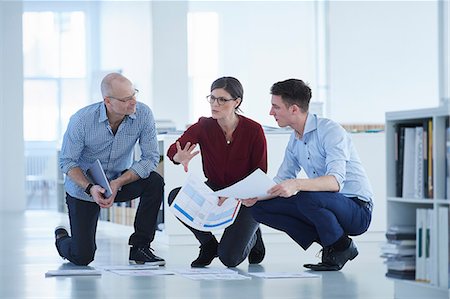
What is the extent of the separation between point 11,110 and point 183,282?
9.46 meters

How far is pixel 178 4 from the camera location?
11.9 metres

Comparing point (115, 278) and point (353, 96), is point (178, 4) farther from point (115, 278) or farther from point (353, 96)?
point (115, 278)

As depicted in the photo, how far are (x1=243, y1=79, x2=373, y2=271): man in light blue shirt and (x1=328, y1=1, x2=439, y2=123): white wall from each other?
8004 millimetres

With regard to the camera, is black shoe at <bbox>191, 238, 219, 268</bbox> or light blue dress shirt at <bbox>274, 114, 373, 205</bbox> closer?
light blue dress shirt at <bbox>274, 114, 373, 205</bbox>

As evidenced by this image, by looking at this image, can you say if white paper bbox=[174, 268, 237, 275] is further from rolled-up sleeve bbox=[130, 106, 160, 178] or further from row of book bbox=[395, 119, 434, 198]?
row of book bbox=[395, 119, 434, 198]

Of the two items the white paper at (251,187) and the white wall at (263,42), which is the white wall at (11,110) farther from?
the white paper at (251,187)

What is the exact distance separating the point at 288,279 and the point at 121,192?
1071 mm

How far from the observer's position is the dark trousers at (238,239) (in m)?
4.51

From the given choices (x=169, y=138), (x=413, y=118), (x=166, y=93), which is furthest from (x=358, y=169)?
(x=166, y=93)

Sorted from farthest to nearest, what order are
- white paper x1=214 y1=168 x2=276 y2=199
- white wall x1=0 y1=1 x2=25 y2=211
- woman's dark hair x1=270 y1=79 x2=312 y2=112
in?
white wall x1=0 y1=1 x2=25 y2=211, woman's dark hair x1=270 y1=79 x2=312 y2=112, white paper x1=214 y1=168 x2=276 y2=199

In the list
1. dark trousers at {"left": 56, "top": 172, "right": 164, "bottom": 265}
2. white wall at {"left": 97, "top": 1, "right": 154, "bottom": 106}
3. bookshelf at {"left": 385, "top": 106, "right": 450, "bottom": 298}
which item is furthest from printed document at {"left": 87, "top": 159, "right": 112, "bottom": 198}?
white wall at {"left": 97, "top": 1, "right": 154, "bottom": 106}

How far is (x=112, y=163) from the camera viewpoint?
4648 mm

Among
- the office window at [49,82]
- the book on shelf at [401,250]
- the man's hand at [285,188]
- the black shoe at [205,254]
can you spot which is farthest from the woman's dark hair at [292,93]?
the office window at [49,82]

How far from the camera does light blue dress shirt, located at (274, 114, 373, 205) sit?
4.09m
